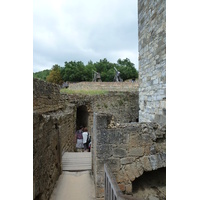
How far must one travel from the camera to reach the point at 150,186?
11.7 ft

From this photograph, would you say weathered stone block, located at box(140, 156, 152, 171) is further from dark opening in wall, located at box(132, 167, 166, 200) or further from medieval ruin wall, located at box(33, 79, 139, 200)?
medieval ruin wall, located at box(33, 79, 139, 200)

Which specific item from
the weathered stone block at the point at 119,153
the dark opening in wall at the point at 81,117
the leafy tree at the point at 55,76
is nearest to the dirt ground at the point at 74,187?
the weathered stone block at the point at 119,153

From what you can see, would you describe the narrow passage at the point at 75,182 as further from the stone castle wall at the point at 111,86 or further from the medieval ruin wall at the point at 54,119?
the stone castle wall at the point at 111,86

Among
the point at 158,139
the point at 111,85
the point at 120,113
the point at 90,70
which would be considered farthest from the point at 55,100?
the point at 90,70

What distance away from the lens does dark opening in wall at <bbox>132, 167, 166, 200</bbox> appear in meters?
3.31

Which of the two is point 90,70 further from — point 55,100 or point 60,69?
point 55,100

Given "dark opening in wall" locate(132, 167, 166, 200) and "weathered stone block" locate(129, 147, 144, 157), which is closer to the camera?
"weathered stone block" locate(129, 147, 144, 157)

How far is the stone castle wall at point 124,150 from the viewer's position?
3.09 metres

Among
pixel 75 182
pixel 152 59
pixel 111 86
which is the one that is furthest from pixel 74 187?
pixel 111 86


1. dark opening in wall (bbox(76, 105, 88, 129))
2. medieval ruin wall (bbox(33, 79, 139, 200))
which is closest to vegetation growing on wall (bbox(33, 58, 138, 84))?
dark opening in wall (bbox(76, 105, 88, 129))

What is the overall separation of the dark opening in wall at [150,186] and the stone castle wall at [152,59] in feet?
4.55

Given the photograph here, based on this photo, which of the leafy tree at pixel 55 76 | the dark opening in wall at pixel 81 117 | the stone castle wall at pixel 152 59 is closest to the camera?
the stone castle wall at pixel 152 59

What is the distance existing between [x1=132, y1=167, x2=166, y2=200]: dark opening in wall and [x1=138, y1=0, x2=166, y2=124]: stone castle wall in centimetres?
139

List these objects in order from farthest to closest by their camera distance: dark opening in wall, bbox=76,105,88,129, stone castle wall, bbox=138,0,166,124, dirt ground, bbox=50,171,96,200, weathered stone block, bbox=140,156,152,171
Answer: dark opening in wall, bbox=76,105,88,129
stone castle wall, bbox=138,0,166,124
dirt ground, bbox=50,171,96,200
weathered stone block, bbox=140,156,152,171
